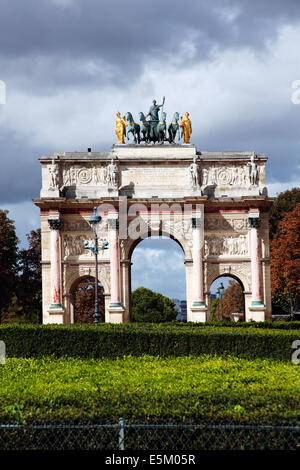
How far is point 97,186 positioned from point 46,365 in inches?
930

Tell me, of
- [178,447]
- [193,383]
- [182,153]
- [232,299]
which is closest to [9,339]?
[193,383]

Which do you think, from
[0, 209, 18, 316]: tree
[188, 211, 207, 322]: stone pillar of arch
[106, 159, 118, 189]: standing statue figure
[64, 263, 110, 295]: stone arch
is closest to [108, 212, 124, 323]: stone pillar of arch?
[64, 263, 110, 295]: stone arch

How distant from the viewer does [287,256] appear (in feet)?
162

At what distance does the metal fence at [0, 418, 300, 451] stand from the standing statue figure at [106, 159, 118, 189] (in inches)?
1250

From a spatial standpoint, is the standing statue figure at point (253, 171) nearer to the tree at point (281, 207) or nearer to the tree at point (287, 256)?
the tree at point (287, 256)

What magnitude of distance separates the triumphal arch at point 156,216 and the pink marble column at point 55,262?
6 centimetres

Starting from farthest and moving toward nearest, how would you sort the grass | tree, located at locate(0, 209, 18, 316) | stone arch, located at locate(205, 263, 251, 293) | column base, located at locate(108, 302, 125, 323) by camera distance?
tree, located at locate(0, 209, 18, 316) < stone arch, located at locate(205, 263, 251, 293) < column base, located at locate(108, 302, 125, 323) < the grass

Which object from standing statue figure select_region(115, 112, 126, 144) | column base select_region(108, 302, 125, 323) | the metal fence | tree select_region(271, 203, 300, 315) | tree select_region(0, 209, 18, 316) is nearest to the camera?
the metal fence

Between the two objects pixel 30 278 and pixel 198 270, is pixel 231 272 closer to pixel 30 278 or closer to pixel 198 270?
pixel 198 270

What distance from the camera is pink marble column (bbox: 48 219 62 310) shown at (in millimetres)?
40469

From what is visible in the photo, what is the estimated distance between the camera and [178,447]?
29.7ft

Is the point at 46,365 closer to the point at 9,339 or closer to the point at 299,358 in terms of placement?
the point at 9,339

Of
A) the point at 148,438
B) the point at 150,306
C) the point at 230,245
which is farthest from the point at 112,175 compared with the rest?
the point at 150,306

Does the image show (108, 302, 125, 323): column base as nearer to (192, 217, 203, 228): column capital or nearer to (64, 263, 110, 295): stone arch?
(64, 263, 110, 295): stone arch
